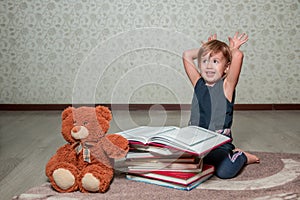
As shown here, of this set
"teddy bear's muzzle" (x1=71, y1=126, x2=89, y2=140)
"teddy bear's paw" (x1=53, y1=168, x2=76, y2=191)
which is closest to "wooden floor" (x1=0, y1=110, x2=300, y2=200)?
"teddy bear's paw" (x1=53, y1=168, x2=76, y2=191)

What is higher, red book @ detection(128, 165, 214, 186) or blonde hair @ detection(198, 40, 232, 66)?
blonde hair @ detection(198, 40, 232, 66)

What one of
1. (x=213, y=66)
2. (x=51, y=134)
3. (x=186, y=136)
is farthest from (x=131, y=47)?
(x=186, y=136)

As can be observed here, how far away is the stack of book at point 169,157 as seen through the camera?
1.42 meters

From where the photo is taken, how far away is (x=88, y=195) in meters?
1.40

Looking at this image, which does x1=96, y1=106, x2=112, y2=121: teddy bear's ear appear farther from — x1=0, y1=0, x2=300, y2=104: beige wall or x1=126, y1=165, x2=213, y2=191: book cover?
x1=0, y1=0, x2=300, y2=104: beige wall

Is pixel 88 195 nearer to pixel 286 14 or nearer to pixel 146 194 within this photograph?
pixel 146 194

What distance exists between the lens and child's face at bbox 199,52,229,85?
1.75m

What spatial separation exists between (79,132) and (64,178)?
170mm

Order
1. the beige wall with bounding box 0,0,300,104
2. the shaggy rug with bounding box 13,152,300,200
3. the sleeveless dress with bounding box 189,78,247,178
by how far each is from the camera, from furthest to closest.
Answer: the beige wall with bounding box 0,0,300,104 < the sleeveless dress with bounding box 189,78,247,178 < the shaggy rug with bounding box 13,152,300,200

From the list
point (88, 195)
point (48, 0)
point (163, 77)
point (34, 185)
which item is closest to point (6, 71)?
point (48, 0)

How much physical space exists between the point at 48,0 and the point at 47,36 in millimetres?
302

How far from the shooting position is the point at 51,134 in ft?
8.41

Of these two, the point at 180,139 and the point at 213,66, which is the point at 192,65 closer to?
the point at 213,66

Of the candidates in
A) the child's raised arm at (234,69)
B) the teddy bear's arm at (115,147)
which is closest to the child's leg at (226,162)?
the child's raised arm at (234,69)
